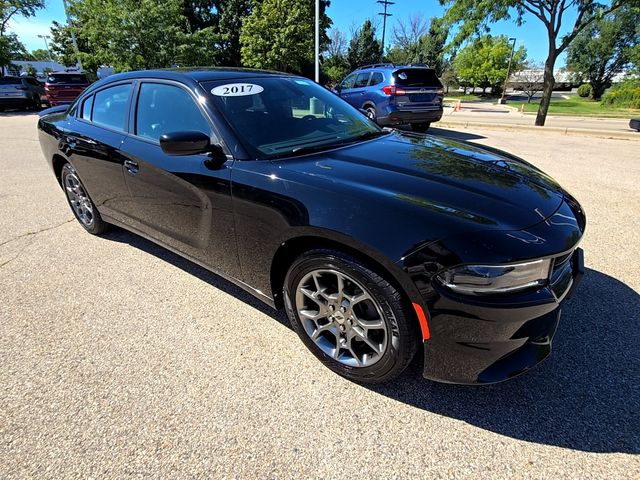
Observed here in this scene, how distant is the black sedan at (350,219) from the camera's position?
5.50 feet

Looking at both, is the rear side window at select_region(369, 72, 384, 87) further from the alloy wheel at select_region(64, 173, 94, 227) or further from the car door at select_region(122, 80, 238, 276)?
the car door at select_region(122, 80, 238, 276)

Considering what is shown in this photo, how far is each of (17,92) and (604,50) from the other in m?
64.6

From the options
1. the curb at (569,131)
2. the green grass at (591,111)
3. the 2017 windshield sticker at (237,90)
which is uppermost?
the 2017 windshield sticker at (237,90)

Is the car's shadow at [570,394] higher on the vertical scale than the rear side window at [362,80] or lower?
lower

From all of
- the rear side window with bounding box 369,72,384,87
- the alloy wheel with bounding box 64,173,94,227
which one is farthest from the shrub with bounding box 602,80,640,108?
the alloy wheel with bounding box 64,173,94,227

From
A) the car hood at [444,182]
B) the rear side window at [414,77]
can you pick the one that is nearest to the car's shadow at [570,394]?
the car hood at [444,182]

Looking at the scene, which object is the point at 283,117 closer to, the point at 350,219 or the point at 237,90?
the point at 237,90

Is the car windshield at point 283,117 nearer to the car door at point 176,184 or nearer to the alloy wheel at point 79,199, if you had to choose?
the car door at point 176,184

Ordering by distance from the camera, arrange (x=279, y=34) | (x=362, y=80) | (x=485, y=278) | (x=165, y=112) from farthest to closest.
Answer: (x=279, y=34), (x=362, y=80), (x=165, y=112), (x=485, y=278)

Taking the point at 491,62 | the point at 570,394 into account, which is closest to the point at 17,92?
the point at 570,394

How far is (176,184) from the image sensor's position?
2582 mm

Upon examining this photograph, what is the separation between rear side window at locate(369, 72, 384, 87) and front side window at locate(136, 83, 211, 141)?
315 inches

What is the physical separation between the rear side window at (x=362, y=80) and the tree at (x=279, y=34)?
1743 centimetres

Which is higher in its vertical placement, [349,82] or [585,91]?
[349,82]
